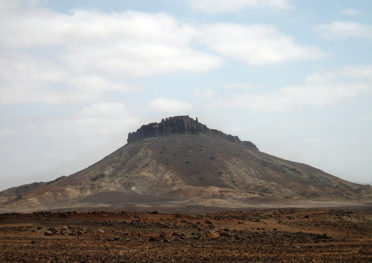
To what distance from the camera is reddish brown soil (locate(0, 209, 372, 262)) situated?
60.3ft

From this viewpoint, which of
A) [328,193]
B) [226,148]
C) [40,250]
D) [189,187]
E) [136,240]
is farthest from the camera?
[226,148]

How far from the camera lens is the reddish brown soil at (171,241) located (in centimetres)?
1839

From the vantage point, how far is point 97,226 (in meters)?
32.1

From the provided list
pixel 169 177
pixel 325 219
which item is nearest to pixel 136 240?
pixel 325 219

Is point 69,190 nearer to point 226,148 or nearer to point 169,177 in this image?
point 169,177

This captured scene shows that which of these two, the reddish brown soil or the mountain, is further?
the mountain

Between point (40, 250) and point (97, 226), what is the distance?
11.9 m

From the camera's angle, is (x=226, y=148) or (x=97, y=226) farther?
(x=226, y=148)

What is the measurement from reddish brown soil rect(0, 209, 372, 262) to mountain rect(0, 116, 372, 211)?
67.5 metres

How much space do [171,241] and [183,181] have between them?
118078 mm

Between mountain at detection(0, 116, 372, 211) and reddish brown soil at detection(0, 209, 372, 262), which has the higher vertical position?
mountain at detection(0, 116, 372, 211)

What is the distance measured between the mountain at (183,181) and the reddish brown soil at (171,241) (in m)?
67.5

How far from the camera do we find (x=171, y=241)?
947 inches

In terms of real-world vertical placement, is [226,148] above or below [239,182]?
above
